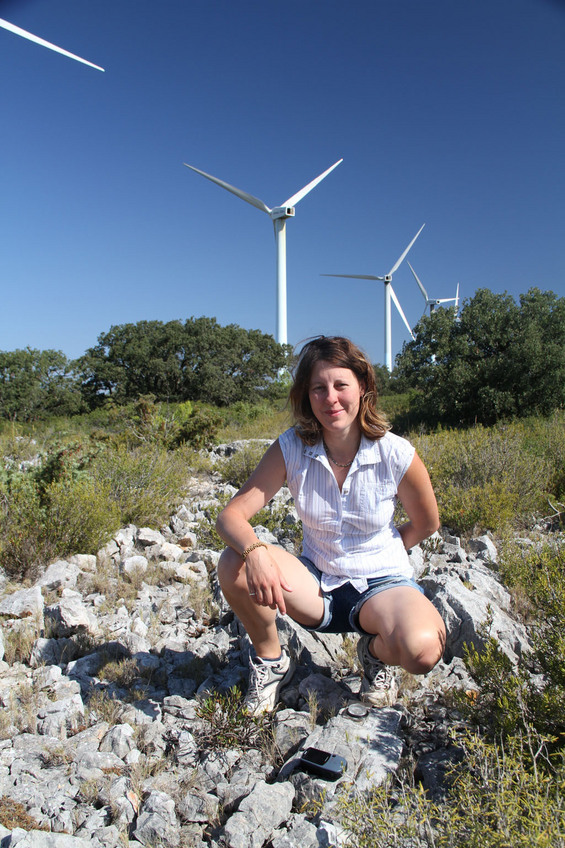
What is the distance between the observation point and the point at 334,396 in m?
2.68

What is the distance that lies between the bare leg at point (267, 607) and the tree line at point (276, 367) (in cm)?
664

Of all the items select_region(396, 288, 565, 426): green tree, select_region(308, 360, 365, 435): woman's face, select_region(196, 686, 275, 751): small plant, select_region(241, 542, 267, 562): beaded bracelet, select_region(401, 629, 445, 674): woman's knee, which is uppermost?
select_region(396, 288, 565, 426): green tree

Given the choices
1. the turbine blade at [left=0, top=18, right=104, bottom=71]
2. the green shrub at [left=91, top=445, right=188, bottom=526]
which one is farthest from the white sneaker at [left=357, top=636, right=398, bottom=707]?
the turbine blade at [left=0, top=18, right=104, bottom=71]

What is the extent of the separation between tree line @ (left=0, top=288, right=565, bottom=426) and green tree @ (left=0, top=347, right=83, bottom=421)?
1.9 inches

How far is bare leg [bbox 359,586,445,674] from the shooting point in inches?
90.5

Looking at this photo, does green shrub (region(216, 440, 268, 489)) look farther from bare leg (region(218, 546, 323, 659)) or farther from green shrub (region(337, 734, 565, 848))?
green shrub (region(337, 734, 565, 848))

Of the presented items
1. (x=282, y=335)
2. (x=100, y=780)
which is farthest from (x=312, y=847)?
(x=282, y=335)

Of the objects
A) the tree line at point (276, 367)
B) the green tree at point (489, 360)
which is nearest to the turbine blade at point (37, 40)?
the tree line at point (276, 367)

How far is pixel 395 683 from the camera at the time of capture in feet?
8.82

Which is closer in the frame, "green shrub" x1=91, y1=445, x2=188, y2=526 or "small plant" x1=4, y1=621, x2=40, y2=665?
"small plant" x1=4, y1=621, x2=40, y2=665

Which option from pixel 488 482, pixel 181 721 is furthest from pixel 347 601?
pixel 488 482

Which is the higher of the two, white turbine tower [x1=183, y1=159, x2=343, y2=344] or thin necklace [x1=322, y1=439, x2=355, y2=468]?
white turbine tower [x1=183, y1=159, x2=343, y2=344]

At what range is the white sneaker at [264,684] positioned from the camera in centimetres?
263

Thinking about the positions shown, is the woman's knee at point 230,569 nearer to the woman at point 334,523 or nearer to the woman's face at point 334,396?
the woman at point 334,523
